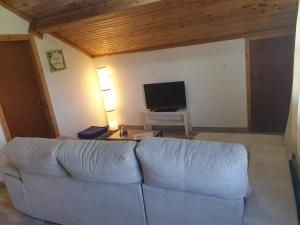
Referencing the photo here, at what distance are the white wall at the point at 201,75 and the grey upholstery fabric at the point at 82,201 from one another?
2947 millimetres

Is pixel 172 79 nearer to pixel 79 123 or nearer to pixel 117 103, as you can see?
pixel 117 103

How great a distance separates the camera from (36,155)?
189 centimetres

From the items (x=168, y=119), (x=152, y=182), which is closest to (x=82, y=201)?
(x=152, y=182)

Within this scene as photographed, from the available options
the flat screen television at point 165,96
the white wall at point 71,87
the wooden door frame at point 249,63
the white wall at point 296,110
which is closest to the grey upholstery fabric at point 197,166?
the white wall at point 296,110

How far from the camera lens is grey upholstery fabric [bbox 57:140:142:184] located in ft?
5.26

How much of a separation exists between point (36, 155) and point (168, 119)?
3046mm

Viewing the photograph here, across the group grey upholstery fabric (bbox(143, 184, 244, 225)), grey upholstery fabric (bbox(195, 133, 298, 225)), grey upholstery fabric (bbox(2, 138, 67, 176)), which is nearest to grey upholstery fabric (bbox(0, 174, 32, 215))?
grey upholstery fabric (bbox(2, 138, 67, 176))

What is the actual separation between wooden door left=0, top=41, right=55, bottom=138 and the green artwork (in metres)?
0.29

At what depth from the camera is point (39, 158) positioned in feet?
6.16

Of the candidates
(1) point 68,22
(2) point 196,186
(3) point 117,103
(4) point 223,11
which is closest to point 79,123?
(3) point 117,103

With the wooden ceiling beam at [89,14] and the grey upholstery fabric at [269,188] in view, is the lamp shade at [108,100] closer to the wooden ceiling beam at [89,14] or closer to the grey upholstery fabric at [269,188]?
the wooden ceiling beam at [89,14]

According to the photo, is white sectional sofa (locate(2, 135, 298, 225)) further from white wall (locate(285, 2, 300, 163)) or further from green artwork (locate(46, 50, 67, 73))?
green artwork (locate(46, 50, 67, 73))

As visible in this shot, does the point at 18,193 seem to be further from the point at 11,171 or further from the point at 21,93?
the point at 21,93

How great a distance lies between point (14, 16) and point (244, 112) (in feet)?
12.9
